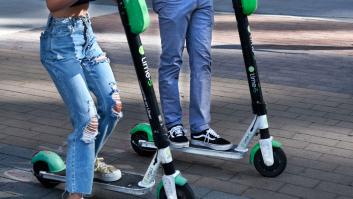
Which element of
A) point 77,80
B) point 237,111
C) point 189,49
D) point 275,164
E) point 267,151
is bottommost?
point 237,111

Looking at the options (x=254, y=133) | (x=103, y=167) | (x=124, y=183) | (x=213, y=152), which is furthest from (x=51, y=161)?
(x=254, y=133)

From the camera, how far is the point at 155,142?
3820 mm

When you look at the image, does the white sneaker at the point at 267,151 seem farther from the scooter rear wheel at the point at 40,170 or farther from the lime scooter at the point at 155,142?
the scooter rear wheel at the point at 40,170

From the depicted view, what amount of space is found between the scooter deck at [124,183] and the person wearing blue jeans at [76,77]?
25 cm

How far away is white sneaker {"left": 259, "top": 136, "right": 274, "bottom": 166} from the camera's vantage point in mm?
4496

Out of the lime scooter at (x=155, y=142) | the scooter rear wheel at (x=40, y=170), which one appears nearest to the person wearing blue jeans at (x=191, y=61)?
the lime scooter at (x=155, y=142)

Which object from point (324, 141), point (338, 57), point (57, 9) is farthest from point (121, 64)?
point (57, 9)

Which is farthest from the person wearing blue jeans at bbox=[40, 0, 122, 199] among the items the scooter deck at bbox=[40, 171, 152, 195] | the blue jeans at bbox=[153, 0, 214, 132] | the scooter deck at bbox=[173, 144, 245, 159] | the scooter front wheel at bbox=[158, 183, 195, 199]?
the scooter deck at bbox=[173, 144, 245, 159]

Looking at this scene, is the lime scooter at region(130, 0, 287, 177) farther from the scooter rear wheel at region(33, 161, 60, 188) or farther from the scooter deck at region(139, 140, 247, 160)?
the scooter rear wheel at region(33, 161, 60, 188)

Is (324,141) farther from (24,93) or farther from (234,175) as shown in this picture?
(24,93)

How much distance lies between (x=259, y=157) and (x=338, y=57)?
14.6ft

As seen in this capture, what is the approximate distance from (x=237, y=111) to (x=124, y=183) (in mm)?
2292

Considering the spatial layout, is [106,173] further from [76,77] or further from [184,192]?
[76,77]

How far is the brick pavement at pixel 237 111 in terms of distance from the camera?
448cm
